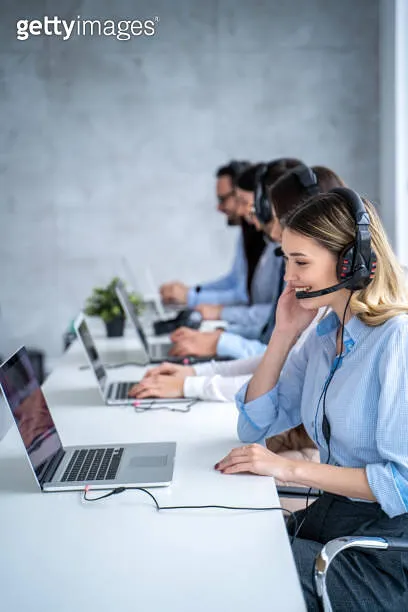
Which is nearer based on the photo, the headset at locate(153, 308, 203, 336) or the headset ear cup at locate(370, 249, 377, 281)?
the headset ear cup at locate(370, 249, 377, 281)

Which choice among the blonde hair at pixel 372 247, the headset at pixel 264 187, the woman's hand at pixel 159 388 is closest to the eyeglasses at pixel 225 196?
the headset at pixel 264 187

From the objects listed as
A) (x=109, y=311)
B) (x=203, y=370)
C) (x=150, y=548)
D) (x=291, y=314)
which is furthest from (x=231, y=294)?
(x=150, y=548)

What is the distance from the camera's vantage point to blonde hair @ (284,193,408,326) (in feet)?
5.16

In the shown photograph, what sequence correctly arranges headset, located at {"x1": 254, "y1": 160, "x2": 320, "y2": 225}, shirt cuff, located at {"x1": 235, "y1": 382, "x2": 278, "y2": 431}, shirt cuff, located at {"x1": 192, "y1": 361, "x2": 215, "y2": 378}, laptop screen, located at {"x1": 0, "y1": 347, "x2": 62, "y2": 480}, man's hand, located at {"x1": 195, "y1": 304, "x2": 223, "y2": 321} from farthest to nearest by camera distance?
man's hand, located at {"x1": 195, "y1": 304, "x2": 223, "y2": 321} < shirt cuff, located at {"x1": 192, "y1": 361, "x2": 215, "y2": 378} < headset, located at {"x1": 254, "y1": 160, "x2": 320, "y2": 225} < shirt cuff, located at {"x1": 235, "y1": 382, "x2": 278, "y2": 431} < laptop screen, located at {"x1": 0, "y1": 347, "x2": 62, "y2": 480}

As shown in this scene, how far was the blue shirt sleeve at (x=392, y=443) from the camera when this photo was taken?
141 cm

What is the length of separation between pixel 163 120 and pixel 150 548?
173 inches

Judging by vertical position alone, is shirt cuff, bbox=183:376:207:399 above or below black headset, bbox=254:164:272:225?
below

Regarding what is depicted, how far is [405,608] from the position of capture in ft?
4.50

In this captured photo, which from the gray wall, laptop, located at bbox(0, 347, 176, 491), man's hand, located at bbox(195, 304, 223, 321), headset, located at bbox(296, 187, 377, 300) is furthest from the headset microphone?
the gray wall

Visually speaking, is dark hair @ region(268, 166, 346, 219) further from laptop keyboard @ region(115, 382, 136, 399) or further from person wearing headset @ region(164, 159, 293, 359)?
laptop keyboard @ region(115, 382, 136, 399)

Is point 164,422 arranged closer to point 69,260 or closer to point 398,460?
point 398,460

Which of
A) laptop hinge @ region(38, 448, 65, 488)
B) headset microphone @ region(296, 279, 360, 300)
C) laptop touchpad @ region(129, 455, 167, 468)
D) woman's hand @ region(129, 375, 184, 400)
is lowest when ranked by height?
woman's hand @ region(129, 375, 184, 400)

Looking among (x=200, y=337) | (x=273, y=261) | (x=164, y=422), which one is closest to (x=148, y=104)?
(x=273, y=261)

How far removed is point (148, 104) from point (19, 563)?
4450 mm
